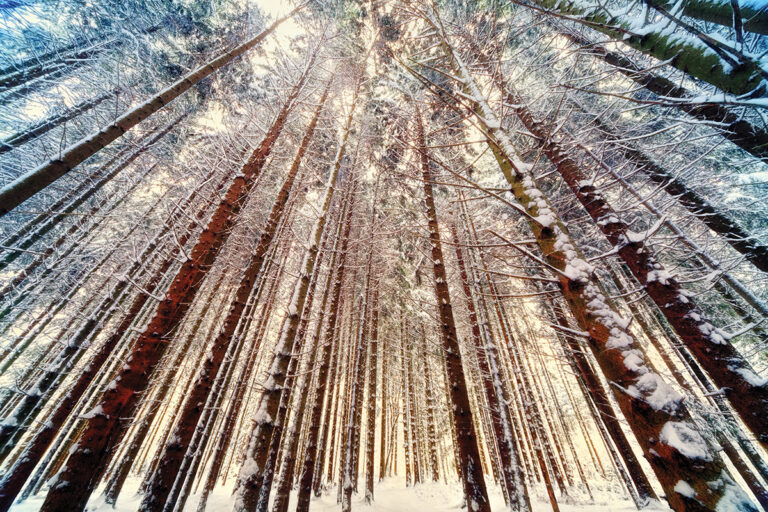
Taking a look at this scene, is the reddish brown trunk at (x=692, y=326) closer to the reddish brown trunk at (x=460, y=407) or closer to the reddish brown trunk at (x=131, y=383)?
the reddish brown trunk at (x=460, y=407)

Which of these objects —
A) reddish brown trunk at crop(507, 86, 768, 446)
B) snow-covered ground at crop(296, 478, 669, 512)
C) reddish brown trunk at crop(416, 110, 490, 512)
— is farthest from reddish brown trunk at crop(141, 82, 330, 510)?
snow-covered ground at crop(296, 478, 669, 512)

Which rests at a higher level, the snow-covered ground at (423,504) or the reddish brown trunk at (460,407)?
the reddish brown trunk at (460,407)

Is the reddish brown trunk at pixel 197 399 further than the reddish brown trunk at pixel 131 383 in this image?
Yes

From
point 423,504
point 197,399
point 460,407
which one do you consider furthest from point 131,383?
point 423,504

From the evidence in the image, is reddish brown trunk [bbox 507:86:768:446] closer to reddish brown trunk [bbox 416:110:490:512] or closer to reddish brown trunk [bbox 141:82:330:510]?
reddish brown trunk [bbox 416:110:490:512]

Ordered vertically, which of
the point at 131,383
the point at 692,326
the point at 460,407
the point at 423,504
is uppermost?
the point at 692,326

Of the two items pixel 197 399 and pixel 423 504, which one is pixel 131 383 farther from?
pixel 423 504

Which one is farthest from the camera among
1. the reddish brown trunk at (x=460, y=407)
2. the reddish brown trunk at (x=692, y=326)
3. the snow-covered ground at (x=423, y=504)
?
the snow-covered ground at (x=423, y=504)

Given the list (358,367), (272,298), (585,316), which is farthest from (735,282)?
(272,298)

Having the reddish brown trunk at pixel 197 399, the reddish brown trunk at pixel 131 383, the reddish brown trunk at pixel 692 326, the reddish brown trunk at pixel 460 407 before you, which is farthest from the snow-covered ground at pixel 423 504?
the reddish brown trunk at pixel 692 326

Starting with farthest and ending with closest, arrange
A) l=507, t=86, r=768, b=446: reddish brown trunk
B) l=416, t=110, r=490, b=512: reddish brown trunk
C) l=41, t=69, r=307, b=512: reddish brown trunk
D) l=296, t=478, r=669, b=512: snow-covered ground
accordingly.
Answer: l=296, t=478, r=669, b=512: snow-covered ground → l=416, t=110, r=490, b=512: reddish brown trunk → l=507, t=86, r=768, b=446: reddish brown trunk → l=41, t=69, r=307, b=512: reddish brown trunk

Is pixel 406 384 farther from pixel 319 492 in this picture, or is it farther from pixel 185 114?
pixel 185 114
